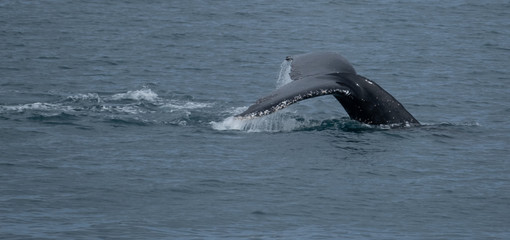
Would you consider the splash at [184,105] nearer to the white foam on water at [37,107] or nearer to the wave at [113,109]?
the wave at [113,109]

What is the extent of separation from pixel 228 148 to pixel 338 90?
212 centimetres

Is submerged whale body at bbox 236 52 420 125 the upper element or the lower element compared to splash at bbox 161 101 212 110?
upper

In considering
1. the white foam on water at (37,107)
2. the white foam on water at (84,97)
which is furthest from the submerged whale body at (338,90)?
the white foam on water at (84,97)

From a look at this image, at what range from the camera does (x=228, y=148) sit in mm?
16406

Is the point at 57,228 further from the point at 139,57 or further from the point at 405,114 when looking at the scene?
the point at 139,57

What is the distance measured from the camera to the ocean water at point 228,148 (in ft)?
43.1

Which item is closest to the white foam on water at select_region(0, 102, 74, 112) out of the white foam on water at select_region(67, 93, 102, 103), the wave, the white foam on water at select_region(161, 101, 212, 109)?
the wave

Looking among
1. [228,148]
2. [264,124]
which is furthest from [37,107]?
[228,148]

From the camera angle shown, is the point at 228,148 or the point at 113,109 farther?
the point at 113,109

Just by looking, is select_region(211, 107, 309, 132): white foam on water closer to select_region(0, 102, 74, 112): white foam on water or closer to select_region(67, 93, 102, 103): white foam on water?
select_region(0, 102, 74, 112): white foam on water

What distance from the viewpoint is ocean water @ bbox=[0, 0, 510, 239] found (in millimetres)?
13141

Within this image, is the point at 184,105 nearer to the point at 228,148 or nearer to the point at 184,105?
the point at 184,105

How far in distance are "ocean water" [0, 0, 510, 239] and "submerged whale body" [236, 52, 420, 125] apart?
0.35m

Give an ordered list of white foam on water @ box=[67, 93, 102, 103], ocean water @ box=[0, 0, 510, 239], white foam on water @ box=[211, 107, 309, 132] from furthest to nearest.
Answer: white foam on water @ box=[67, 93, 102, 103] < white foam on water @ box=[211, 107, 309, 132] < ocean water @ box=[0, 0, 510, 239]
